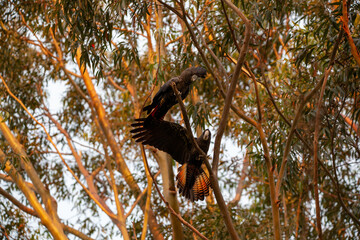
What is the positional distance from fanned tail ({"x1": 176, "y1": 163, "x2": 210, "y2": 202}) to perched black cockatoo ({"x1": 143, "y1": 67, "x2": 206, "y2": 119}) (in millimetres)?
529

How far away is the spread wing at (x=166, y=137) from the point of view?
3.64 meters

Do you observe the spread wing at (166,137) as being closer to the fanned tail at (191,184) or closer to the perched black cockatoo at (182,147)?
the perched black cockatoo at (182,147)

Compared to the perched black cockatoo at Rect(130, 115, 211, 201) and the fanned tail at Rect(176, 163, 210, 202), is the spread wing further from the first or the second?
the fanned tail at Rect(176, 163, 210, 202)

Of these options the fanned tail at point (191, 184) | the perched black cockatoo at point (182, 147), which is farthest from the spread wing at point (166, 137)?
the fanned tail at point (191, 184)

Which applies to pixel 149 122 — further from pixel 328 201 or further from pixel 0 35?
pixel 0 35

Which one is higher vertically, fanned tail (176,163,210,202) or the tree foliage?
the tree foliage

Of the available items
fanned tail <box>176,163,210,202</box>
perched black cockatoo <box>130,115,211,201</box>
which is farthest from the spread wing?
fanned tail <box>176,163,210,202</box>

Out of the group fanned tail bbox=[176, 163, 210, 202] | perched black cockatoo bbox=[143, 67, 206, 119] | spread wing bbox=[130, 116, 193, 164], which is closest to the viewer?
perched black cockatoo bbox=[143, 67, 206, 119]

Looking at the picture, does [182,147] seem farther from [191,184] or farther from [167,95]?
[167,95]

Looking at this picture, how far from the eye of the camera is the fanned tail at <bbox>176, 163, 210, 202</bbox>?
391 centimetres

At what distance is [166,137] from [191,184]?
0.46 metres

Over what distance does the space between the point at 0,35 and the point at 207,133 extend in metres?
4.92

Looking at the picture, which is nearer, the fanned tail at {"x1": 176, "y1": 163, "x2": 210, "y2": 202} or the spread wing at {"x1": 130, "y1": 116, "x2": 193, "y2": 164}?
the spread wing at {"x1": 130, "y1": 116, "x2": 193, "y2": 164}

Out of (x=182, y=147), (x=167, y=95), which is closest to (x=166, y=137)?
(x=182, y=147)
